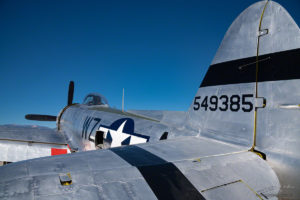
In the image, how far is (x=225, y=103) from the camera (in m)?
2.65

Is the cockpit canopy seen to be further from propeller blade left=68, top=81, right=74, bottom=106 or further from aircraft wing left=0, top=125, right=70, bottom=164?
propeller blade left=68, top=81, right=74, bottom=106

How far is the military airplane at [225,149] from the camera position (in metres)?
1.42

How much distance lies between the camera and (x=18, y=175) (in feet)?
4.48

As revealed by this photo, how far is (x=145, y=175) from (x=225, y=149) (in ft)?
3.70

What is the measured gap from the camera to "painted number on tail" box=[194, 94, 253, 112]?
2.42m

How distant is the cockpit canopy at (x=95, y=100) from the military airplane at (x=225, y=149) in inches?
254

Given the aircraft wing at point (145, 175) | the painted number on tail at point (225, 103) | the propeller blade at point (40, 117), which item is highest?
the painted number on tail at point (225, 103)

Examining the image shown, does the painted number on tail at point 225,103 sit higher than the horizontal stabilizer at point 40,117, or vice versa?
the painted number on tail at point 225,103

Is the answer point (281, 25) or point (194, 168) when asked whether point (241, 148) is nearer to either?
point (194, 168)

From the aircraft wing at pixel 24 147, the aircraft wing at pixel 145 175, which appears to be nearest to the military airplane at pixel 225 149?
the aircraft wing at pixel 145 175

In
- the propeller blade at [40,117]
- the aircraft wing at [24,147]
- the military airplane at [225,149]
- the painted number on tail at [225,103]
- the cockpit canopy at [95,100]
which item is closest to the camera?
the military airplane at [225,149]

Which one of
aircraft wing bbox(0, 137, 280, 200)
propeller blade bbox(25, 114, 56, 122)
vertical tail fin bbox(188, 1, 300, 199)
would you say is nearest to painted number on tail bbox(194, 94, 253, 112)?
vertical tail fin bbox(188, 1, 300, 199)

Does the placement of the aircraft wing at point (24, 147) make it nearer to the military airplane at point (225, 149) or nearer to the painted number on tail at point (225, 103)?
the military airplane at point (225, 149)

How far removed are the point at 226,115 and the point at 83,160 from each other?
183 centimetres
